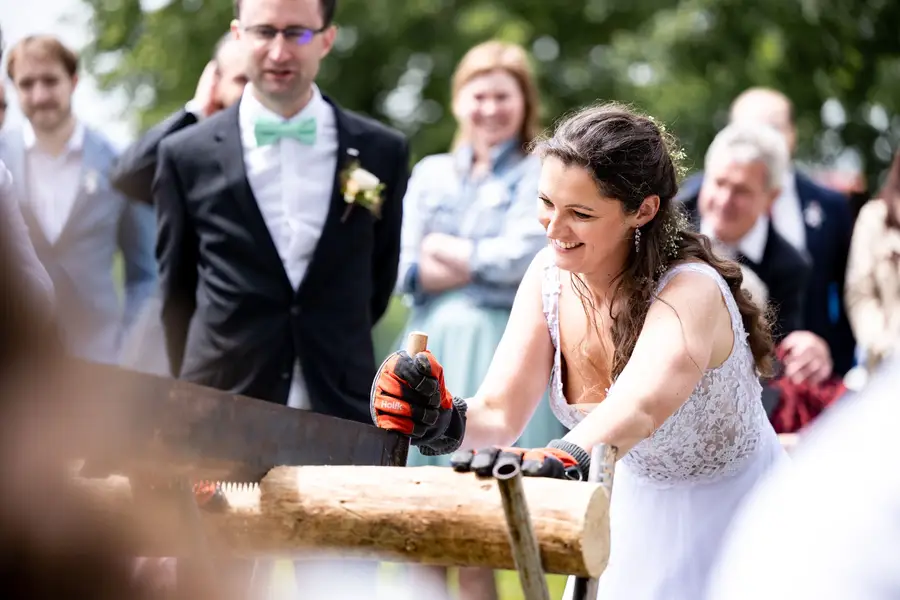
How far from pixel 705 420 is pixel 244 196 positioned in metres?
2.23

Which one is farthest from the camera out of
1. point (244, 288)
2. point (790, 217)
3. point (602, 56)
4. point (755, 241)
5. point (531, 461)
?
point (602, 56)

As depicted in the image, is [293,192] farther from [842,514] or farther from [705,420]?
[842,514]

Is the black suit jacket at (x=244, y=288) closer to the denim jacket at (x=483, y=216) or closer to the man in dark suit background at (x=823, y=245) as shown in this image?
the denim jacket at (x=483, y=216)

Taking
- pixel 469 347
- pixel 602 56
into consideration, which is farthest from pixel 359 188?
pixel 602 56

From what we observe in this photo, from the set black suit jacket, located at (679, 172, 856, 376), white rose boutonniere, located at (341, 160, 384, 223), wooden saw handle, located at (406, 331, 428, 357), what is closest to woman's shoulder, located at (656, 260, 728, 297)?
wooden saw handle, located at (406, 331, 428, 357)

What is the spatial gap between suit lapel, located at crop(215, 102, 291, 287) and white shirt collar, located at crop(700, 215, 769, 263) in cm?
215

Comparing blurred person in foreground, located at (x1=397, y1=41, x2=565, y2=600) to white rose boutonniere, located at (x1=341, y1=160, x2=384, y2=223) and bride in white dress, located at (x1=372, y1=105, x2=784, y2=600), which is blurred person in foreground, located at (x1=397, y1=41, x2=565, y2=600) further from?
bride in white dress, located at (x1=372, y1=105, x2=784, y2=600)

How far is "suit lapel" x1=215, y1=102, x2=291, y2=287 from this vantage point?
507 centimetres

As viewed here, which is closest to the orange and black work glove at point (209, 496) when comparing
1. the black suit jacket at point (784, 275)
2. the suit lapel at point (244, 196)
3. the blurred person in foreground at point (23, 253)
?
the blurred person in foreground at point (23, 253)

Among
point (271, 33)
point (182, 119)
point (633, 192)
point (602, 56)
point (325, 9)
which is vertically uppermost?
point (602, 56)

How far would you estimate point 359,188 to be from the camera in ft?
16.9

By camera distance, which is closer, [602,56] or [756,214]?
[756,214]

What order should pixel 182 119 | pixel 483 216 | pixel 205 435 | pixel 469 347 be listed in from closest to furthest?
pixel 205 435 → pixel 182 119 → pixel 469 347 → pixel 483 216

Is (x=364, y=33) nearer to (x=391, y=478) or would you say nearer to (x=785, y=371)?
(x=785, y=371)
